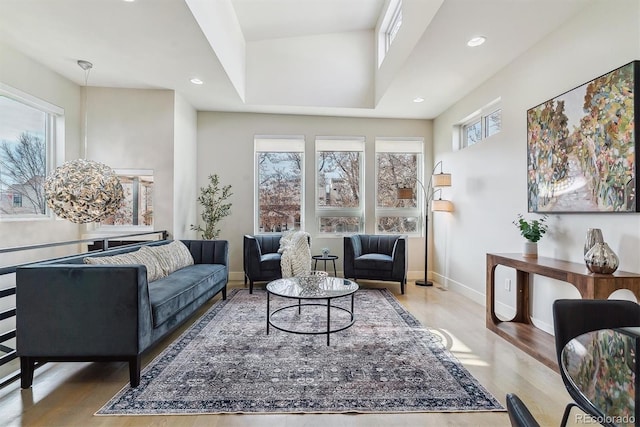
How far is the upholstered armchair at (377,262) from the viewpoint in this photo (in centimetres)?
449

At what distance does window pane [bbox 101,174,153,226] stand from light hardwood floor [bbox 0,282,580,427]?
7.08ft

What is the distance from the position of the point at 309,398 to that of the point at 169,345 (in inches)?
57.7

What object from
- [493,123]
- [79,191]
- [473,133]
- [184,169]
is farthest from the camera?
[184,169]

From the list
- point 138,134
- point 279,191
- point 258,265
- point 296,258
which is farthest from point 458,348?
point 138,134

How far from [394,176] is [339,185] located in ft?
3.29

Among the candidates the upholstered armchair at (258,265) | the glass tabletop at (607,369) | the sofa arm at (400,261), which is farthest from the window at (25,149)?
the glass tabletop at (607,369)

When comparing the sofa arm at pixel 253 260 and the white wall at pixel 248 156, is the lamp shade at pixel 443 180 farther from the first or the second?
the sofa arm at pixel 253 260

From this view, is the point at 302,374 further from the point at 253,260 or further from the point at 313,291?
the point at 253,260

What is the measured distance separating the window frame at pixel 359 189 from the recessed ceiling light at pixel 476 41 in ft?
8.59

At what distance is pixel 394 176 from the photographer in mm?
5625

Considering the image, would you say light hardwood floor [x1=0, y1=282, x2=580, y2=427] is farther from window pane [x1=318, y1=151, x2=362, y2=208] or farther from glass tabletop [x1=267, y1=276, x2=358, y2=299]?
window pane [x1=318, y1=151, x2=362, y2=208]

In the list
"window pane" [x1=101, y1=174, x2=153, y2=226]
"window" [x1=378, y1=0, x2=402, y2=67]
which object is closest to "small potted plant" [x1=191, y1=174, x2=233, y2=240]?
"window pane" [x1=101, y1=174, x2=153, y2=226]

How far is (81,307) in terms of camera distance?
6.79ft

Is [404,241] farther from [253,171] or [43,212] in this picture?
[43,212]
